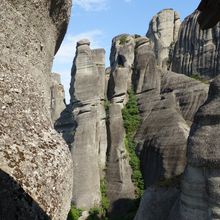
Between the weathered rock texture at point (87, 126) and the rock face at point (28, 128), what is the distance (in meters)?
17.2

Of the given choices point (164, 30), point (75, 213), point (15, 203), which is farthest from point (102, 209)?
point (15, 203)

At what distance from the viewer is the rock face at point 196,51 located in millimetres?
20281

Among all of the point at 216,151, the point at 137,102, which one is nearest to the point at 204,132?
the point at 216,151

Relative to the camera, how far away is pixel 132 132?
20297 mm

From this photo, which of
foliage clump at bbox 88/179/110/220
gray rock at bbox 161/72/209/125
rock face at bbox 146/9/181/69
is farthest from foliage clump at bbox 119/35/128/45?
foliage clump at bbox 88/179/110/220

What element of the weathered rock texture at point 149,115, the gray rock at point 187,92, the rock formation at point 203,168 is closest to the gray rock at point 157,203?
the rock formation at point 203,168

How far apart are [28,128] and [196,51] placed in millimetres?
20701

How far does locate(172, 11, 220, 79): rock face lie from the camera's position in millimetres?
20281

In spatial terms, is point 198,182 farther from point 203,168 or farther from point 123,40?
point 123,40

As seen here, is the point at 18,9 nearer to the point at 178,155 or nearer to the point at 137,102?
the point at 178,155

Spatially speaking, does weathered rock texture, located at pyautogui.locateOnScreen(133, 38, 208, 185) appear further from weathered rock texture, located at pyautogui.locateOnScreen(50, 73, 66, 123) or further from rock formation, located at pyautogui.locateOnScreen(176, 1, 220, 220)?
weathered rock texture, located at pyautogui.locateOnScreen(50, 73, 66, 123)

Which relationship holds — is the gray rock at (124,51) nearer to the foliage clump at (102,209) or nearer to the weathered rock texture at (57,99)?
the weathered rock texture at (57,99)

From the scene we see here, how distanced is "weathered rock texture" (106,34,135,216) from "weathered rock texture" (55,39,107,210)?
45cm

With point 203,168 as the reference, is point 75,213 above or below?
below
